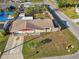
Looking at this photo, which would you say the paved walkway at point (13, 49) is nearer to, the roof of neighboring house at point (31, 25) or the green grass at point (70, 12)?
the roof of neighboring house at point (31, 25)

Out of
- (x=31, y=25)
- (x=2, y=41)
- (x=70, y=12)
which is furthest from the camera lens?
(x=70, y=12)

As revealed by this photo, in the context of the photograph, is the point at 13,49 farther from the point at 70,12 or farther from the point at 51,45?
the point at 70,12

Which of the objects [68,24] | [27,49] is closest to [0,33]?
[27,49]

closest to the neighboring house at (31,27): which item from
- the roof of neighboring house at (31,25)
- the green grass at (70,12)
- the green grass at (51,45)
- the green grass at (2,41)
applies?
the roof of neighboring house at (31,25)

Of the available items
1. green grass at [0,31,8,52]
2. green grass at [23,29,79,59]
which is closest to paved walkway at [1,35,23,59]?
green grass at [0,31,8,52]

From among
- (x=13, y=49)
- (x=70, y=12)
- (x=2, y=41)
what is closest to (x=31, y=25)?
(x=2, y=41)

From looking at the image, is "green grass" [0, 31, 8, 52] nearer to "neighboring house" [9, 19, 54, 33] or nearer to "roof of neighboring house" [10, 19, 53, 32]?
"neighboring house" [9, 19, 54, 33]
